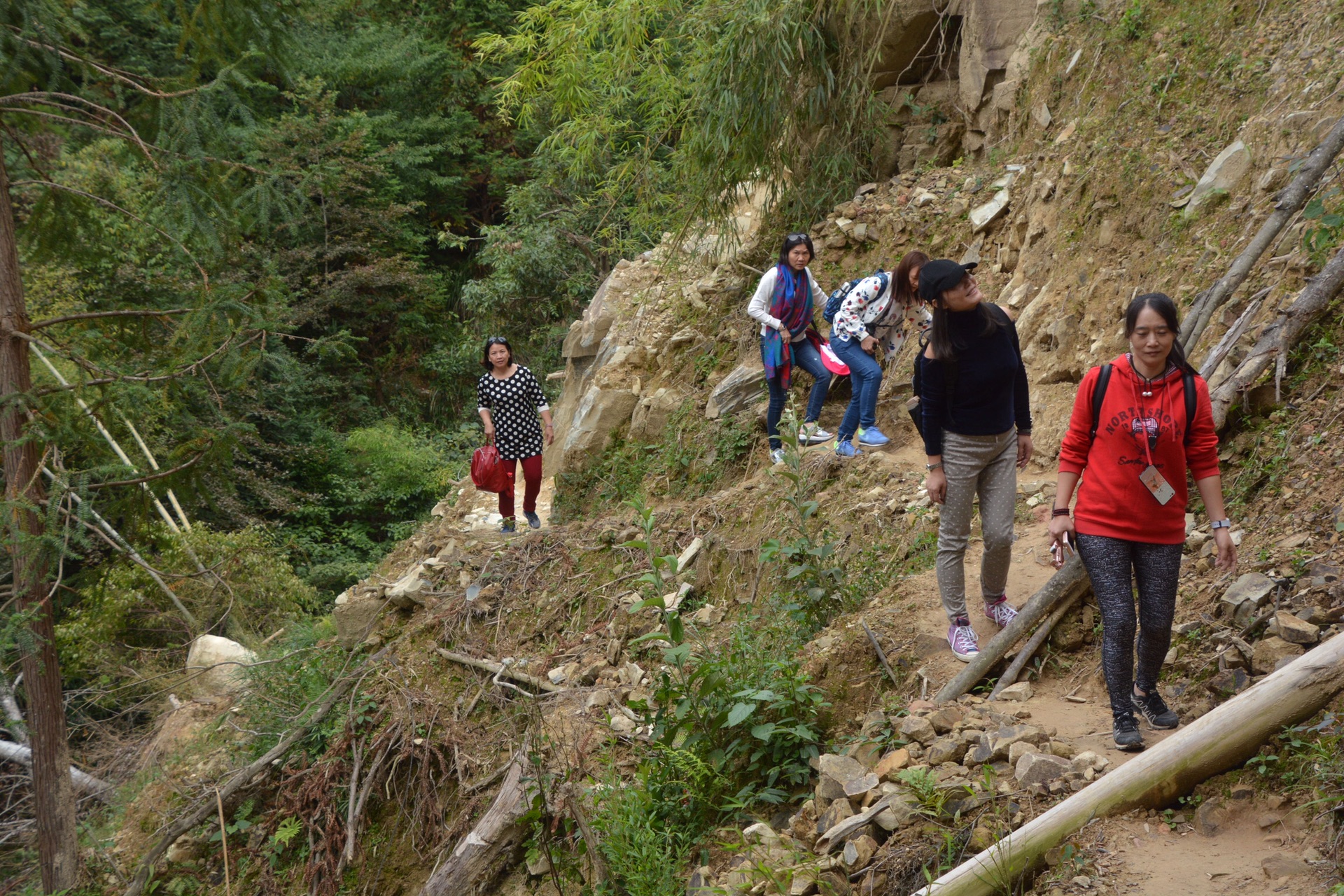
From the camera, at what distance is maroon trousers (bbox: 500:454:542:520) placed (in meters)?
7.88

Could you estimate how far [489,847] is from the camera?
15.2 ft

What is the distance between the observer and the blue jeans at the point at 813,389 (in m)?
6.74

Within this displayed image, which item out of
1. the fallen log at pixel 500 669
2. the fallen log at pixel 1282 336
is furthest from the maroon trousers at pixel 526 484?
the fallen log at pixel 1282 336

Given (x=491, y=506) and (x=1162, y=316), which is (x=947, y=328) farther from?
(x=491, y=506)

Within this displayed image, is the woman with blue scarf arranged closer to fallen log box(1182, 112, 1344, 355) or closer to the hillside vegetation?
the hillside vegetation

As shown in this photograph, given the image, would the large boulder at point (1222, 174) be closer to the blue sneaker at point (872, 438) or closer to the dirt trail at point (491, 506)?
the blue sneaker at point (872, 438)

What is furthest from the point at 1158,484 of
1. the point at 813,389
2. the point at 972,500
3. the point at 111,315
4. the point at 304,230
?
the point at 304,230

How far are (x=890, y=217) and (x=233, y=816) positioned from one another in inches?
275

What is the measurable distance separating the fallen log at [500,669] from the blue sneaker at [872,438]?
2772mm

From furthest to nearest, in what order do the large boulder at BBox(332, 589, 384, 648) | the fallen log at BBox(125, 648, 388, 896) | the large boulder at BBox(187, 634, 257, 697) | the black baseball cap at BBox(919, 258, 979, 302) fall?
the large boulder at BBox(187, 634, 257, 697) < the large boulder at BBox(332, 589, 384, 648) < the fallen log at BBox(125, 648, 388, 896) < the black baseball cap at BBox(919, 258, 979, 302)

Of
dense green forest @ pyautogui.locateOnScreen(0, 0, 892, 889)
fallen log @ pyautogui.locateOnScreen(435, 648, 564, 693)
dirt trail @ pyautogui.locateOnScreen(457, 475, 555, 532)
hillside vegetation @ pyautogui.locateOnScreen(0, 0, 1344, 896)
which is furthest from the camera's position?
dirt trail @ pyautogui.locateOnScreen(457, 475, 555, 532)

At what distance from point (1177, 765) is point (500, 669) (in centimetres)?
418

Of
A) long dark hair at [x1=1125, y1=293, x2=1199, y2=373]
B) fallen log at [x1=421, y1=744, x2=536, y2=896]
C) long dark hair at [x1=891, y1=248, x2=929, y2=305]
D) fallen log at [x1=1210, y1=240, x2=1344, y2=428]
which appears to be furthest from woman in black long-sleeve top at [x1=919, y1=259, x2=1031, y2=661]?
fallen log at [x1=421, y1=744, x2=536, y2=896]

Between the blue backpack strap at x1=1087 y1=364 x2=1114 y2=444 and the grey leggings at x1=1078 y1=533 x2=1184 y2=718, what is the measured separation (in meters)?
0.39
